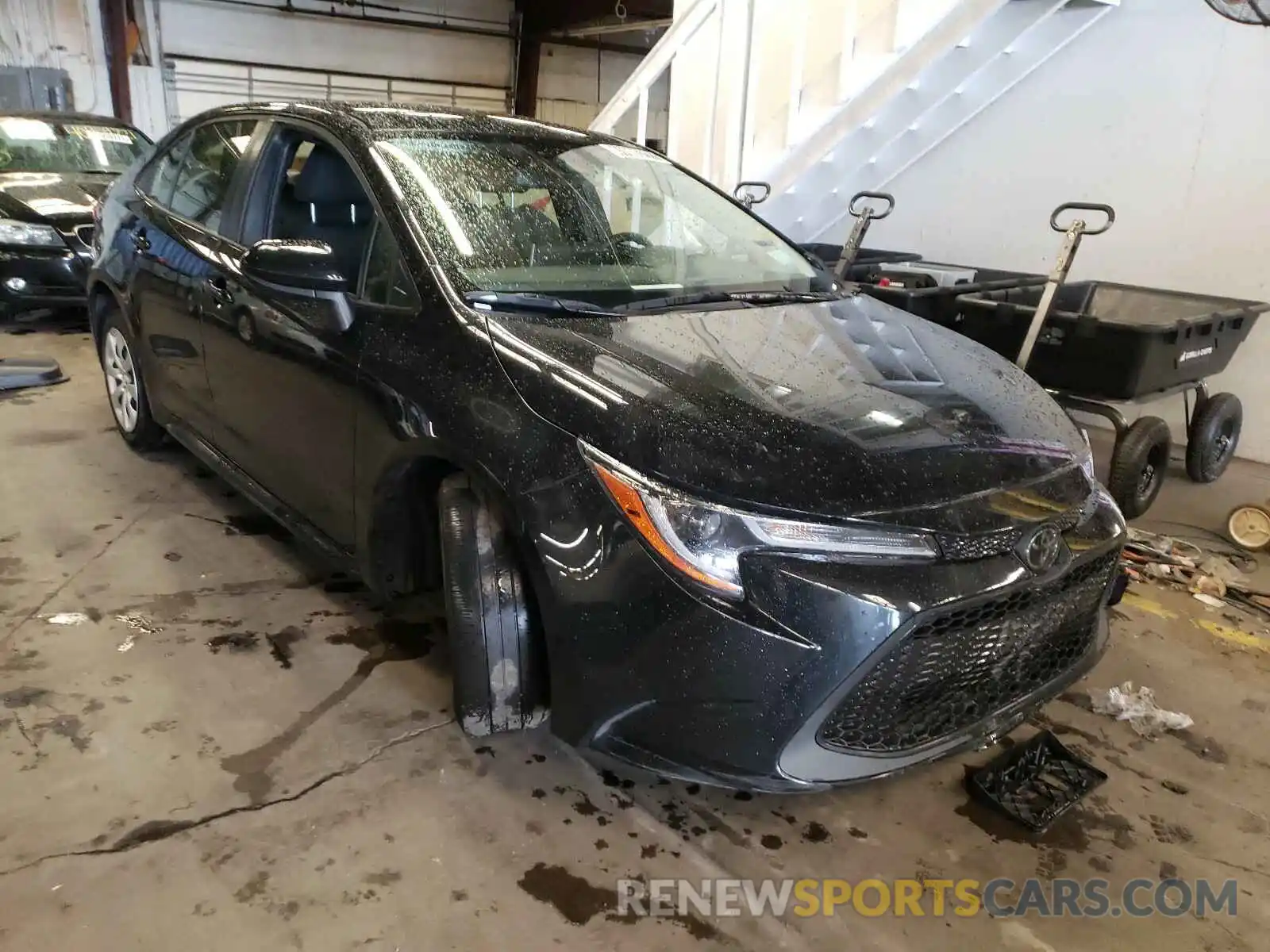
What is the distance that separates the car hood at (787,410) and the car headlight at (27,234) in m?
4.78

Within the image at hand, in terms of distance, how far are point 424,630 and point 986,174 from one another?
167 inches

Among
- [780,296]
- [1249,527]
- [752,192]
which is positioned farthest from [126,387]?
[1249,527]

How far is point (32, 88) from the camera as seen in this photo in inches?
303

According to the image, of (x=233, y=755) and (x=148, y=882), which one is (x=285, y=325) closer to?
(x=233, y=755)

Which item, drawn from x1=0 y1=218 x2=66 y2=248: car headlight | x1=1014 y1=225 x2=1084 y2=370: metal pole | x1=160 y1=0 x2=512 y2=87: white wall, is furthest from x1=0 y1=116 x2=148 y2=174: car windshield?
x1=1014 y1=225 x2=1084 y2=370: metal pole

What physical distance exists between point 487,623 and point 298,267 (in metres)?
0.94

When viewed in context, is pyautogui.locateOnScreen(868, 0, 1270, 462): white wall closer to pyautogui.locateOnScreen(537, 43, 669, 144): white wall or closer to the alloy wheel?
the alloy wheel

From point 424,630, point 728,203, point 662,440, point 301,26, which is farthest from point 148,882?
point 301,26

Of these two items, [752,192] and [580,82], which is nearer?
[752,192]

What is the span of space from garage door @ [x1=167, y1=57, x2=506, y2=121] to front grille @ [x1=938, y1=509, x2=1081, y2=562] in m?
7.66

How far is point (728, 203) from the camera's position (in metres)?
2.89

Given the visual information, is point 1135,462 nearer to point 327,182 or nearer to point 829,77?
point 829,77

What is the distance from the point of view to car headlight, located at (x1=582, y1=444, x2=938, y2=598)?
5.03 feet

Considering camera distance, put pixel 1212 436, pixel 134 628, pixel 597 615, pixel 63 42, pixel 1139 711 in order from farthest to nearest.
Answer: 1. pixel 63 42
2. pixel 1212 436
3. pixel 134 628
4. pixel 1139 711
5. pixel 597 615
